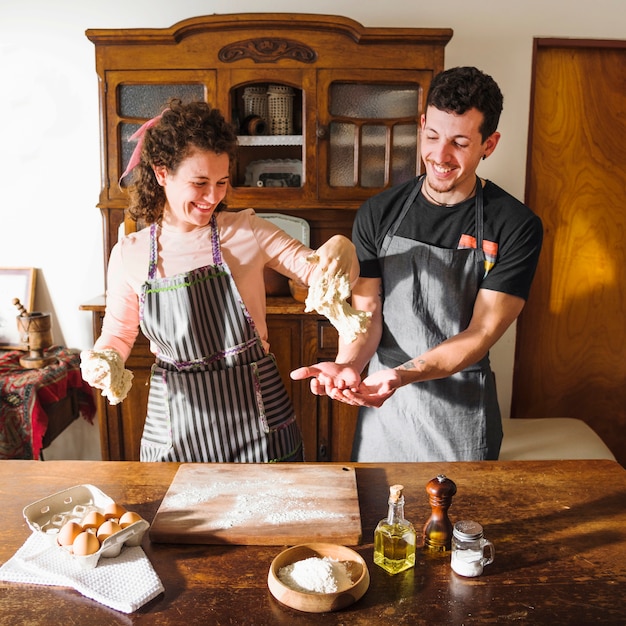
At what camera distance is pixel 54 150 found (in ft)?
11.7

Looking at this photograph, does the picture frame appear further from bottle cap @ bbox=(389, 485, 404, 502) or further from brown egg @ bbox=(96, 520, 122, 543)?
bottle cap @ bbox=(389, 485, 404, 502)

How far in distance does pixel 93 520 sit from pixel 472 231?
1.32 m

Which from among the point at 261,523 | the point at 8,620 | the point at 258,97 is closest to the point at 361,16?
the point at 258,97

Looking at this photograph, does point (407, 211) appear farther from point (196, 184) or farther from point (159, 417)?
point (159, 417)

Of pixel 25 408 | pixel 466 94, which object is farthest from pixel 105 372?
pixel 25 408

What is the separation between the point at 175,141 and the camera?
1.73 metres

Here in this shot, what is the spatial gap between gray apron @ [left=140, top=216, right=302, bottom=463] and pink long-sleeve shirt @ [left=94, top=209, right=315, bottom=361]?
0.09 feet

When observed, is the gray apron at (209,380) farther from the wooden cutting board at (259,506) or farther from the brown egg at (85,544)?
the brown egg at (85,544)

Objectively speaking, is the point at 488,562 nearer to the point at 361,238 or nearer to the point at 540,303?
the point at 361,238

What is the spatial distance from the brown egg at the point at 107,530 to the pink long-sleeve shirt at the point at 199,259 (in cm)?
62

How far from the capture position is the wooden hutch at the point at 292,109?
3111 millimetres

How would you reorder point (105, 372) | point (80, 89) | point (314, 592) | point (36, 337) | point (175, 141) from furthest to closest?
point (80, 89) → point (36, 337) → point (175, 141) → point (105, 372) → point (314, 592)

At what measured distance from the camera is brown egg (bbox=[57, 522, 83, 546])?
129cm

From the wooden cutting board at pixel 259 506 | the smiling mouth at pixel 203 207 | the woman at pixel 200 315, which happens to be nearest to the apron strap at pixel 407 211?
the woman at pixel 200 315
